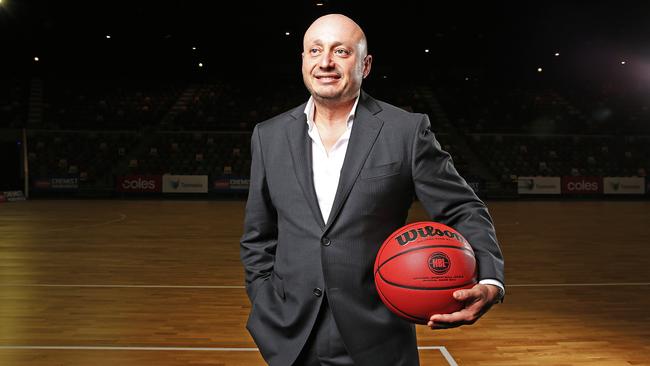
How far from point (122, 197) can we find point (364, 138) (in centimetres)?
1591

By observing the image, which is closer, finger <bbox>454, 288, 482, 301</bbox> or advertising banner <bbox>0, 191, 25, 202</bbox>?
finger <bbox>454, 288, 482, 301</bbox>

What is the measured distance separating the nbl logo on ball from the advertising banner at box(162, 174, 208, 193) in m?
15.5

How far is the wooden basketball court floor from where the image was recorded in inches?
Answer: 135

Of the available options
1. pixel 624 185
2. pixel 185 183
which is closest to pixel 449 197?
pixel 185 183

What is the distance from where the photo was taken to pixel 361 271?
1.27m

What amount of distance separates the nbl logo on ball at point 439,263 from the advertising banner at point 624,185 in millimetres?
17026

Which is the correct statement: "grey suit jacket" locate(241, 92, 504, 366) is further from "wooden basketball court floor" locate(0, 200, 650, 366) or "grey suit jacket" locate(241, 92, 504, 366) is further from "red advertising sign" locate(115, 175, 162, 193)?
"red advertising sign" locate(115, 175, 162, 193)

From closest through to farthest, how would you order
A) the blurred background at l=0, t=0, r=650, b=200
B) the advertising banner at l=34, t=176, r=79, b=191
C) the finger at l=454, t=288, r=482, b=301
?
the finger at l=454, t=288, r=482, b=301 → the blurred background at l=0, t=0, r=650, b=200 → the advertising banner at l=34, t=176, r=79, b=191

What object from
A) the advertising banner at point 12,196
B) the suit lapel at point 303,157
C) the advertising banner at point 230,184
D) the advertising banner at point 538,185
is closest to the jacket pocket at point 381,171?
the suit lapel at point 303,157

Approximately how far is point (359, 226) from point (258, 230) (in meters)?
0.30

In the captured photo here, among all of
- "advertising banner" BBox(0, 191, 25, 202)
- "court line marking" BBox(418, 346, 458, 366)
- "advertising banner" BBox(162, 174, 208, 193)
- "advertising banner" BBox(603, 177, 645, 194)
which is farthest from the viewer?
"advertising banner" BBox(603, 177, 645, 194)

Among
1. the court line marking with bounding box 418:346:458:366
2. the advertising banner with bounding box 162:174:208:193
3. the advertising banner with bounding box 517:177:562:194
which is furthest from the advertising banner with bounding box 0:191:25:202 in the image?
the court line marking with bounding box 418:346:458:366

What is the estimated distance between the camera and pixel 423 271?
1268 mm

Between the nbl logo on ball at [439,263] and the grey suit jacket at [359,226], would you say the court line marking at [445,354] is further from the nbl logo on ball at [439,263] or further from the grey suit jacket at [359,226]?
the nbl logo on ball at [439,263]
